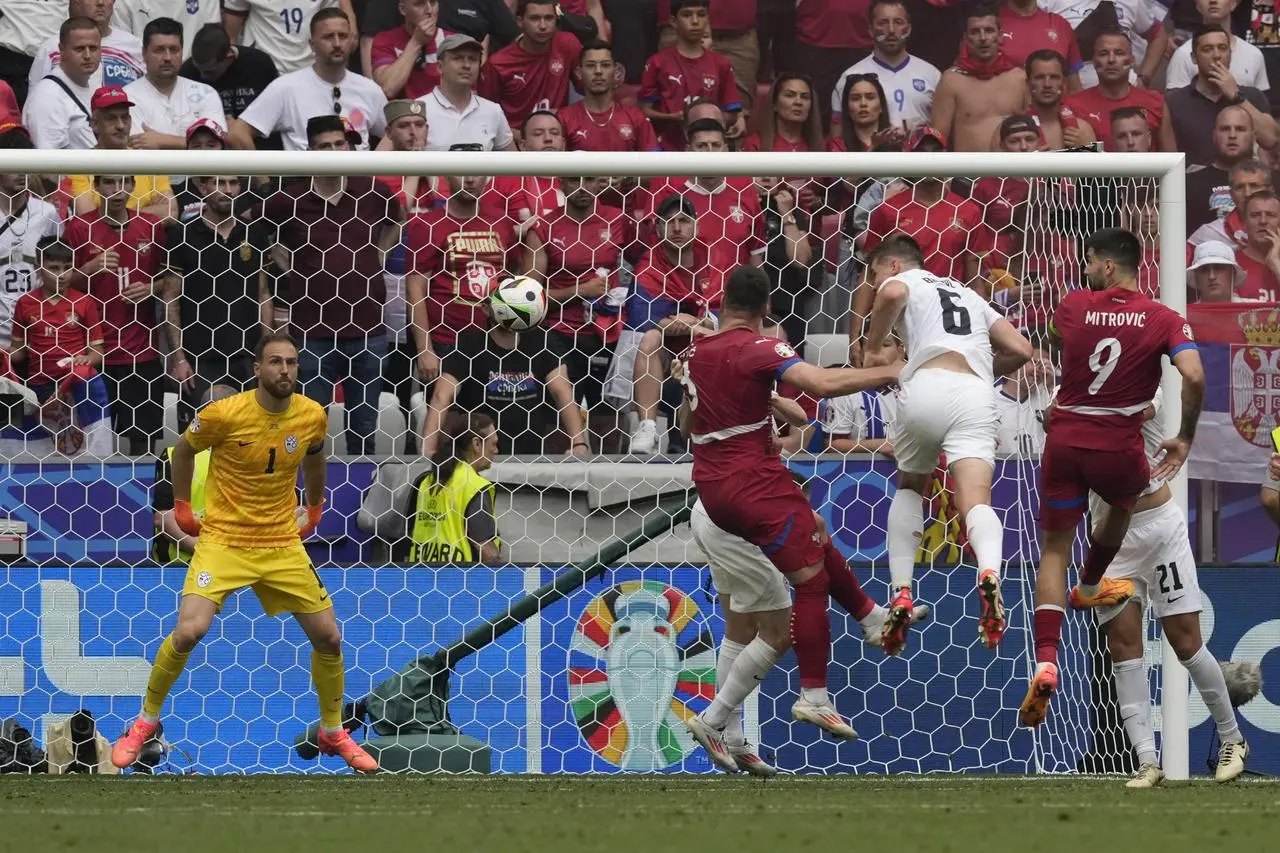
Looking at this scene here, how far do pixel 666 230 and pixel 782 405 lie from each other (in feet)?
7.99

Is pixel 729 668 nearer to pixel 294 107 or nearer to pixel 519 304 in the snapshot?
pixel 519 304

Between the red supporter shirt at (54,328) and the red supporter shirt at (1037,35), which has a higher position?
the red supporter shirt at (1037,35)

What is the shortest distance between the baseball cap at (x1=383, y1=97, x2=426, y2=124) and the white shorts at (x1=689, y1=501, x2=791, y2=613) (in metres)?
4.41

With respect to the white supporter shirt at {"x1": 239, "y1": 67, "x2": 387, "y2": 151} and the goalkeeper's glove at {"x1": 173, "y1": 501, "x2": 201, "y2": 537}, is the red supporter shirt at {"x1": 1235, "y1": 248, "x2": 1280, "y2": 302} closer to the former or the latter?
the white supporter shirt at {"x1": 239, "y1": 67, "x2": 387, "y2": 151}

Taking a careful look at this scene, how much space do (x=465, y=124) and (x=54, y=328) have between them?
11.0ft

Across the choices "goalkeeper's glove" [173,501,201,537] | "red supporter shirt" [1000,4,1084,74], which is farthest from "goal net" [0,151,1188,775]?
"red supporter shirt" [1000,4,1084,74]

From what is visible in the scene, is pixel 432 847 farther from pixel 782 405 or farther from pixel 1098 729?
pixel 1098 729

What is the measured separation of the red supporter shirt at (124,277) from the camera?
9.75 meters

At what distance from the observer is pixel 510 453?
9750 mm

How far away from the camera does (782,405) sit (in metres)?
7.81

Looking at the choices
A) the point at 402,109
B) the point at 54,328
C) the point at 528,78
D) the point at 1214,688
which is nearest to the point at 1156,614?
the point at 1214,688

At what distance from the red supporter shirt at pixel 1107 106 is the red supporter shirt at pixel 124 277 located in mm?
6742

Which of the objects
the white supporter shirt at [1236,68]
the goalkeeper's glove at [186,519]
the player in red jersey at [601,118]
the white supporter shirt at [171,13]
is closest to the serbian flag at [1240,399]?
the white supporter shirt at [1236,68]

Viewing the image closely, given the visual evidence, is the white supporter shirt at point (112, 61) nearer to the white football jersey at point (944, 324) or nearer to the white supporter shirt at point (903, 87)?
the white supporter shirt at point (903, 87)
